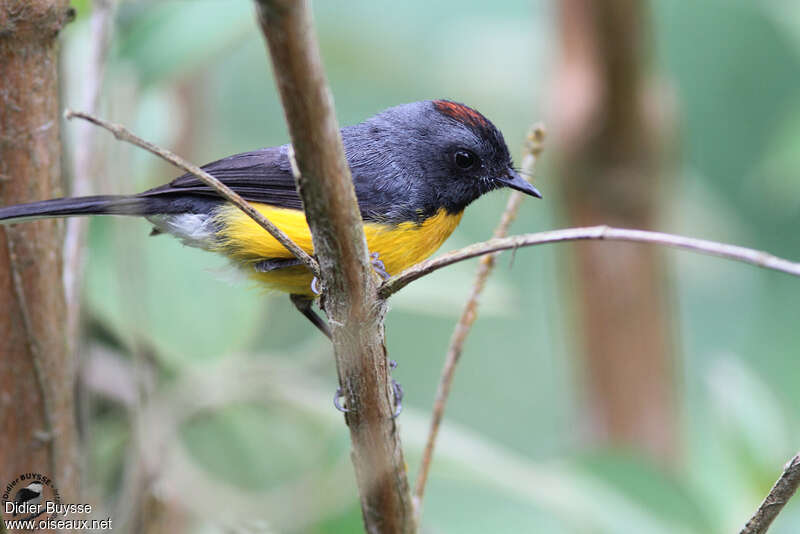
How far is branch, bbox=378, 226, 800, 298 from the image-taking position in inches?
38.2

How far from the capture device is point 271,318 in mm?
4207

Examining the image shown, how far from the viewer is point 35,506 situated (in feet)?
5.43

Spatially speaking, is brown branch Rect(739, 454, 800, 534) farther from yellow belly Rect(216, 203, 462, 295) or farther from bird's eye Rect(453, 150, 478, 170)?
bird's eye Rect(453, 150, 478, 170)

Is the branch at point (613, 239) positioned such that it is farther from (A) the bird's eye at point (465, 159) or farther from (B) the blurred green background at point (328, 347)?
(A) the bird's eye at point (465, 159)

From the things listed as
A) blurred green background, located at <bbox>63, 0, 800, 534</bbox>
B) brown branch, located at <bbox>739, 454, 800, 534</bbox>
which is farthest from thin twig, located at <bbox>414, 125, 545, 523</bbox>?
brown branch, located at <bbox>739, 454, 800, 534</bbox>

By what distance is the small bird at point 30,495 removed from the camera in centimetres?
166

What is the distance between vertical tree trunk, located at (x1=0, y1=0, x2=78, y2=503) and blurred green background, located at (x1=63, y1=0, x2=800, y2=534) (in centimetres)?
23

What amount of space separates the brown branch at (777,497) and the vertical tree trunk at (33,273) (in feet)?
4.20

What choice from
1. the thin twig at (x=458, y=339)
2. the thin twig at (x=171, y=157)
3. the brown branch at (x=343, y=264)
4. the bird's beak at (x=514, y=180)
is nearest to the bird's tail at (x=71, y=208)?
the thin twig at (x=171, y=157)

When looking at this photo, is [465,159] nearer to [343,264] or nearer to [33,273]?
[33,273]

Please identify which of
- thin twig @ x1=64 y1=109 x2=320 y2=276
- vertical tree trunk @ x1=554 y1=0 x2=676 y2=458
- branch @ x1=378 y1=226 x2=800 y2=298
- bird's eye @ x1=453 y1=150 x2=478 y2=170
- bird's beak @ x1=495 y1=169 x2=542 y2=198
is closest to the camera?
branch @ x1=378 y1=226 x2=800 y2=298

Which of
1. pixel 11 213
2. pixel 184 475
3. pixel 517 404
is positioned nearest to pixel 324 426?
pixel 184 475

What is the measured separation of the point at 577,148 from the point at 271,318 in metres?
1.69

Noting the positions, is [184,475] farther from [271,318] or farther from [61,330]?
[271,318]
